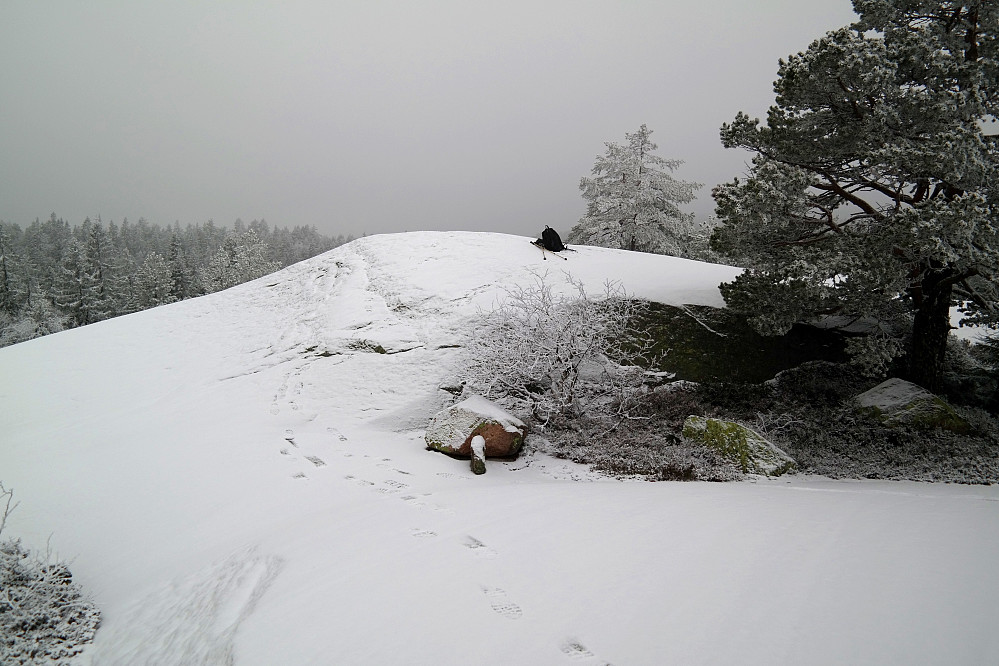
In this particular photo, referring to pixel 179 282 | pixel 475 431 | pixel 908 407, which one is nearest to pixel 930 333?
pixel 908 407

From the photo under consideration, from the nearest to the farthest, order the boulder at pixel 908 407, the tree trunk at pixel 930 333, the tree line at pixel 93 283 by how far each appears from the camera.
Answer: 1. the boulder at pixel 908 407
2. the tree trunk at pixel 930 333
3. the tree line at pixel 93 283

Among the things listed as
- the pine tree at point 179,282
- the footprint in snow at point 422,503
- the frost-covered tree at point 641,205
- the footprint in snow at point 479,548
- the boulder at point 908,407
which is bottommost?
the footprint in snow at point 422,503

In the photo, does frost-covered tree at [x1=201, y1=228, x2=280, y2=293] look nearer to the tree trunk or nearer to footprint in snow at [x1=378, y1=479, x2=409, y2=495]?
footprint in snow at [x1=378, y1=479, x2=409, y2=495]

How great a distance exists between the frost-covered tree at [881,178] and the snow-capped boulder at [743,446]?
8.18 feet

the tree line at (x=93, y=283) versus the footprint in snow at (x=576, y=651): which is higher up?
the tree line at (x=93, y=283)

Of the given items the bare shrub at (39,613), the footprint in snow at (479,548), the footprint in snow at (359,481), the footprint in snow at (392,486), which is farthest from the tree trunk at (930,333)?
the bare shrub at (39,613)

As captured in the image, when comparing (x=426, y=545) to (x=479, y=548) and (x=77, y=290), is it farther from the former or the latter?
(x=77, y=290)

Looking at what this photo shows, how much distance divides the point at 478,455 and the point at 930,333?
887cm

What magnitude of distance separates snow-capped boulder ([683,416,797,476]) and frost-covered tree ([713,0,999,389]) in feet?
8.18

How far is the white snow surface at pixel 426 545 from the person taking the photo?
8.88 ft

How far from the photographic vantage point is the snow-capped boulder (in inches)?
266

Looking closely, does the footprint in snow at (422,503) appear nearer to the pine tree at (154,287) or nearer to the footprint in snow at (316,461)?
the footprint in snow at (316,461)

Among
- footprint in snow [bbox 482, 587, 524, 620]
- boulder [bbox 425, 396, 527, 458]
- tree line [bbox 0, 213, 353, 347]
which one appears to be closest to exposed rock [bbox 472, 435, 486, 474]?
boulder [bbox 425, 396, 527, 458]

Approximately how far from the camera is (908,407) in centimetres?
783
